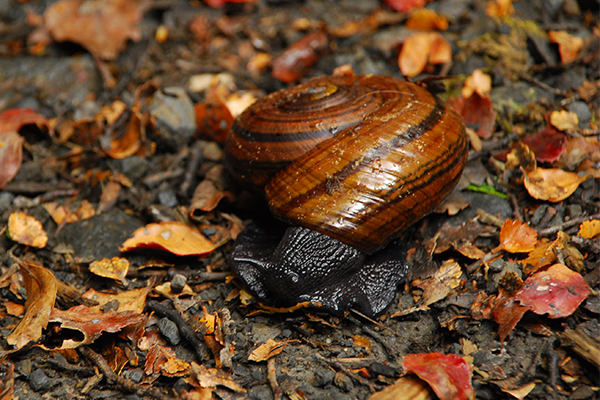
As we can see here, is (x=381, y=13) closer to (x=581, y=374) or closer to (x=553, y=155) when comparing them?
(x=553, y=155)

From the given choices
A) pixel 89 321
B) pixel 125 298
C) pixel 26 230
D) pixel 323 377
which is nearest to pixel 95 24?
pixel 26 230

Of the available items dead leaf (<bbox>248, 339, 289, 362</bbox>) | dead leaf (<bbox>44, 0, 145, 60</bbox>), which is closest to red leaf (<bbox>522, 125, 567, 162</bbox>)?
dead leaf (<bbox>248, 339, 289, 362</bbox>)

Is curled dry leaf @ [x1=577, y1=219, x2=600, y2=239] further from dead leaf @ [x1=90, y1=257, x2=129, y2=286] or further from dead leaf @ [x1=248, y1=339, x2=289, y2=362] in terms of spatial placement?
dead leaf @ [x1=90, y1=257, x2=129, y2=286]

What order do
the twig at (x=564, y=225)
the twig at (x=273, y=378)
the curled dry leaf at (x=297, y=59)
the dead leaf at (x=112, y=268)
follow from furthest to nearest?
the curled dry leaf at (x=297, y=59)
the dead leaf at (x=112, y=268)
the twig at (x=564, y=225)
the twig at (x=273, y=378)

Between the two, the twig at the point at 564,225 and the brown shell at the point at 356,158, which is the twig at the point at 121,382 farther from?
the twig at the point at 564,225

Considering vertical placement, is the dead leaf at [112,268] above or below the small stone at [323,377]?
below

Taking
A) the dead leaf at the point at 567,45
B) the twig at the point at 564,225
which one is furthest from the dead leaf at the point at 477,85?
the twig at the point at 564,225

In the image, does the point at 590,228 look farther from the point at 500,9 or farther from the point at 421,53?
the point at 500,9
